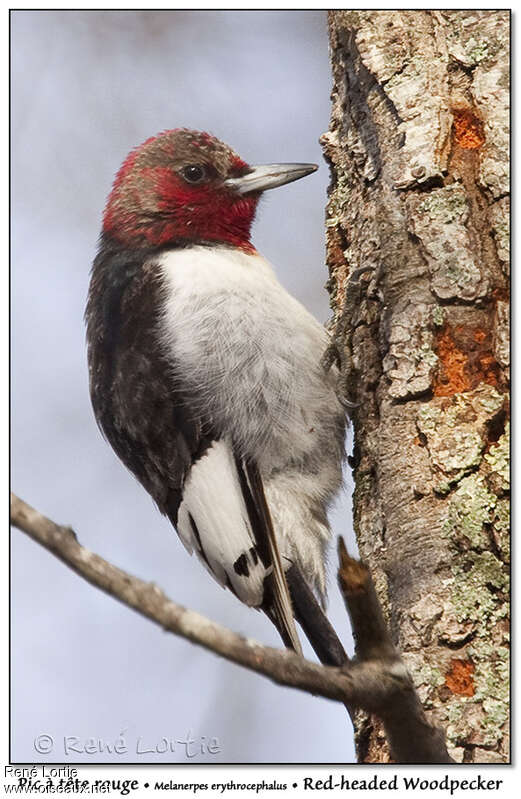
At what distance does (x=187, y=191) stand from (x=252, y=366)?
0.85 metres

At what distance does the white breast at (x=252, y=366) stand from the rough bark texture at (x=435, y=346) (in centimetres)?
25

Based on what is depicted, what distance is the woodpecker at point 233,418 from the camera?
9.59 ft

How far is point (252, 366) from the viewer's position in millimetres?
3012

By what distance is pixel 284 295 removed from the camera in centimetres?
312

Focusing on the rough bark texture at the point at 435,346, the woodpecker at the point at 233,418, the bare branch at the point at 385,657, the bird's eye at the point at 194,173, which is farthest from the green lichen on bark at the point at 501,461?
the bird's eye at the point at 194,173

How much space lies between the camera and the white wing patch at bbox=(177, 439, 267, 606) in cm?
289

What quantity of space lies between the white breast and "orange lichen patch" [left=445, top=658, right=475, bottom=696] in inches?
41.1

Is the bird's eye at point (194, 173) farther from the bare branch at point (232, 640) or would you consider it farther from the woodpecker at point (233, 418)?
the bare branch at point (232, 640)

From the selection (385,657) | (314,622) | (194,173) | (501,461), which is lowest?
(385,657)

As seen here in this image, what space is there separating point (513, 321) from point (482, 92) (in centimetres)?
63

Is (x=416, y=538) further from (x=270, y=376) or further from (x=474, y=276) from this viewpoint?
(x=270, y=376)

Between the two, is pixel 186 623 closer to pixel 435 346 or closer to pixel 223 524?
pixel 435 346

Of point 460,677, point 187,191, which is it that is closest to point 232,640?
point 460,677
